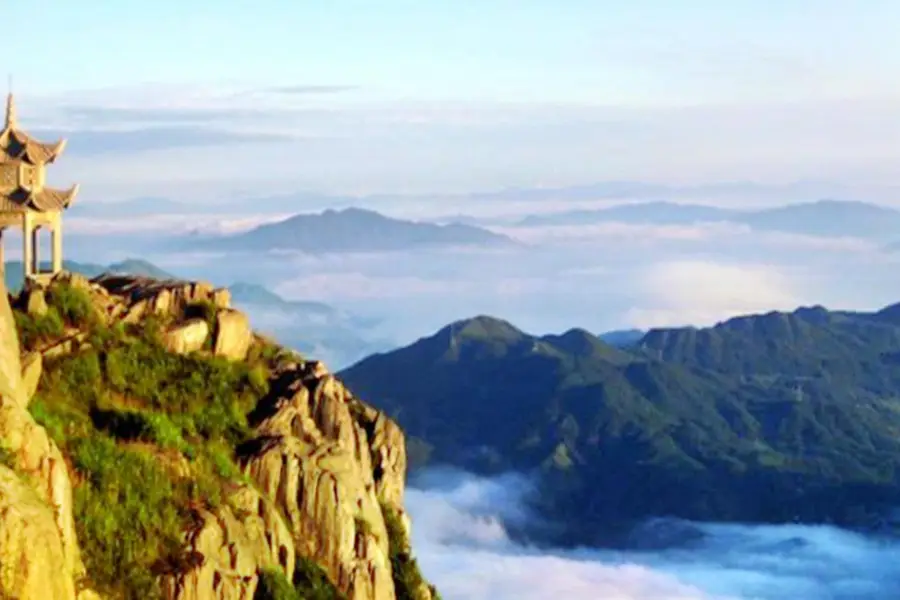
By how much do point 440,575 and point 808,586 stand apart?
130 ft

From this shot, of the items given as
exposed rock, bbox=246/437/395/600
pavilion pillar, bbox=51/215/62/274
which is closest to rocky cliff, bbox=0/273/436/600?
exposed rock, bbox=246/437/395/600

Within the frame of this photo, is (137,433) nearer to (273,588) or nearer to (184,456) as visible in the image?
(184,456)

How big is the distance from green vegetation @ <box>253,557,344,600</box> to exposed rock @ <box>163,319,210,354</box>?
5.22 m

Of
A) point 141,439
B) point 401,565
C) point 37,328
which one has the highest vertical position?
point 37,328

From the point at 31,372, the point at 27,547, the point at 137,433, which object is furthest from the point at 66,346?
the point at 27,547

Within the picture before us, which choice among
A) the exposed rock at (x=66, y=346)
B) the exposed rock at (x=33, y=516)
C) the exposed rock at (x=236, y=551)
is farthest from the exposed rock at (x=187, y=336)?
the exposed rock at (x=33, y=516)

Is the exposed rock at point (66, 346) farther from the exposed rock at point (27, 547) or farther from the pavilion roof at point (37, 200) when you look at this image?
the exposed rock at point (27, 547)

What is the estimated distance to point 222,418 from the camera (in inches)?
1187

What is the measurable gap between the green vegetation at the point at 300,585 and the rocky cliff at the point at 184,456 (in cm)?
5

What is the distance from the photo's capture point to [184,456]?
2744cm

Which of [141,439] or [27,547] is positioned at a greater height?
[27,547]

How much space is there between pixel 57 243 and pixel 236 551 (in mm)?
11807

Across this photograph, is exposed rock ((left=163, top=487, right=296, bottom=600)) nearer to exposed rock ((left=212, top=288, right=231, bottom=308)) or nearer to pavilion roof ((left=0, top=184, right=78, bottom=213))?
exposed rock ((left=212, top=288, right=231, bottom=308))

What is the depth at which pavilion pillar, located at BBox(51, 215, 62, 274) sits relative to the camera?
115ft
